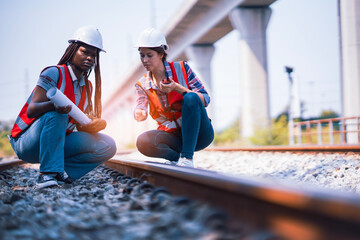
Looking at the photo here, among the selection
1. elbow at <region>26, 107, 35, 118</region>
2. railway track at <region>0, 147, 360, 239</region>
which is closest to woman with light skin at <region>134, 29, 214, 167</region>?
elbow at <region>26, 107, 35, 118</region>

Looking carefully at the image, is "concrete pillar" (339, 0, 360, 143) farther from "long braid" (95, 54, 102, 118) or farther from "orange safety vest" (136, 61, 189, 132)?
"long braid" (95, 54, 102, 118)

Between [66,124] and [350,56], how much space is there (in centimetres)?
1070

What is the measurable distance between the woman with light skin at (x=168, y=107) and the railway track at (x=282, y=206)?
161 cm

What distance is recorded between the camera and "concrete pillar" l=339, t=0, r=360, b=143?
40.5 ft

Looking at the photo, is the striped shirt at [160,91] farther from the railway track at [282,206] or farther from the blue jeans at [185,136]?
the railway track at [282,206]

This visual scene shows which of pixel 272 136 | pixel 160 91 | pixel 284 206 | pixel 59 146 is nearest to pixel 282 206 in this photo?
pixel 284 206

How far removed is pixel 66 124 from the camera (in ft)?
12.5

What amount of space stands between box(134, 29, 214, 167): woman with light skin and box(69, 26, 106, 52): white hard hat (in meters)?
0.40

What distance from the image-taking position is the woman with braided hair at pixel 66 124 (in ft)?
12.1

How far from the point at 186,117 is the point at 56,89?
3.91ft

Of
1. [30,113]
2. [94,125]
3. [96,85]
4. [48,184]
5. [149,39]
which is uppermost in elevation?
[149,39]

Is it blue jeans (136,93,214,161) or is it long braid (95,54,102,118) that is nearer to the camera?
blue jeans (136,93,214,161)

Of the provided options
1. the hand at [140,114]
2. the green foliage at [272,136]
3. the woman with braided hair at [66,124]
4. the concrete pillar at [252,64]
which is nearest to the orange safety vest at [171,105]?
the hand at [140,114]

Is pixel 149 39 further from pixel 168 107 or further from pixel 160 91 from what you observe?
pixel 168 107
